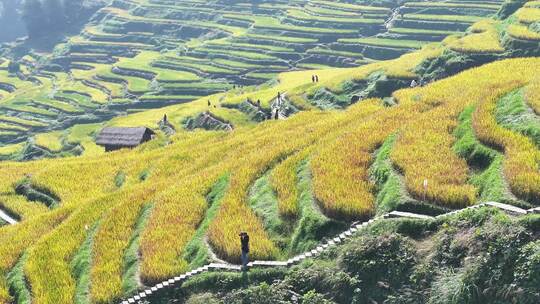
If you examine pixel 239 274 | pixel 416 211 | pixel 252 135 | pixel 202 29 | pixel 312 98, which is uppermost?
pixel 416 211

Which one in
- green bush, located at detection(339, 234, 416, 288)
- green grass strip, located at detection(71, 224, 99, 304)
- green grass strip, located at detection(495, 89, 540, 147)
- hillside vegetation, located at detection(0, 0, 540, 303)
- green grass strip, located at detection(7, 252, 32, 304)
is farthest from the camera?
green grass strip, located at detection(495, 89, 540, 147)

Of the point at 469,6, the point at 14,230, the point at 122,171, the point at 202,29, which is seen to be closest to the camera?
the point at 14,230

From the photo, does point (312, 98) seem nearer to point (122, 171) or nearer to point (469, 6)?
point (122, 171)

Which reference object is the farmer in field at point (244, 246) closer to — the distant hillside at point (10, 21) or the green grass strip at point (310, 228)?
the green grass strip at point (310, 228)

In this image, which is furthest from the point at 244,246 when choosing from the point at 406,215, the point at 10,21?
the point at 10,21

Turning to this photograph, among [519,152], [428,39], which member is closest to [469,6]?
[428,39]

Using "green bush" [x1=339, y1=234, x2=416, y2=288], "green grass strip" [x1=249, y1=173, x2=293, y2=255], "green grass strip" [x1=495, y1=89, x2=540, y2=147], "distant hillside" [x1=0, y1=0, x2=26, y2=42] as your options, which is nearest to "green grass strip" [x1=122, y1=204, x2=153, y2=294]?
"green grass strip" [x1=249, y1=173, x2=293, y2=255]

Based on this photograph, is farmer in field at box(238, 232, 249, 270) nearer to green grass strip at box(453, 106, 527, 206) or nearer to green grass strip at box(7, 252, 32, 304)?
green grass strip at box(453, 106, 527, 206)

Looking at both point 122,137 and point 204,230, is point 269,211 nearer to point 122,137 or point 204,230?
point 204,230
